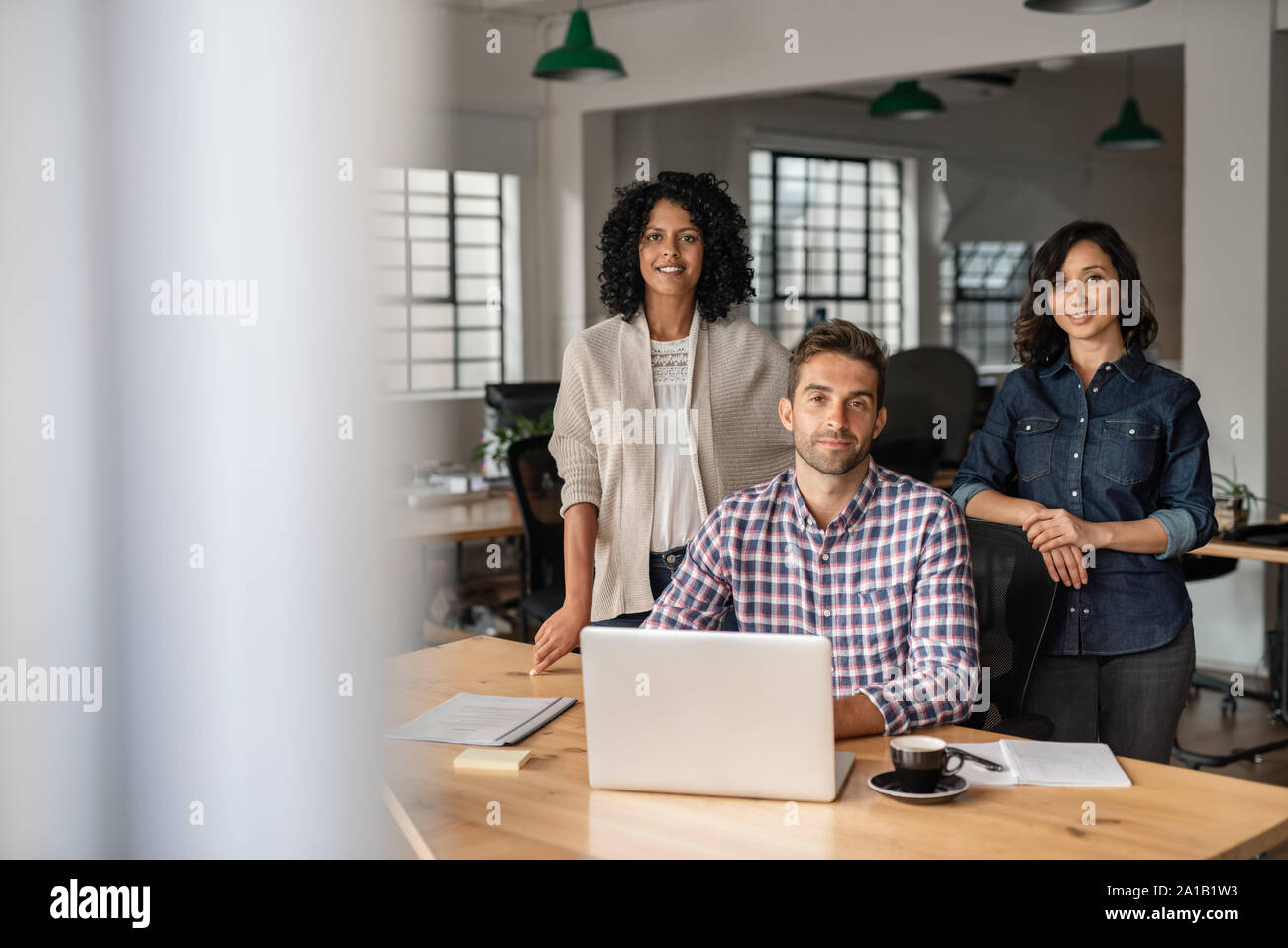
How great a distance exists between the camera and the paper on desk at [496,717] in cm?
180

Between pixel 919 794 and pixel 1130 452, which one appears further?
pixel 1130 452

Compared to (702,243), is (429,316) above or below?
below

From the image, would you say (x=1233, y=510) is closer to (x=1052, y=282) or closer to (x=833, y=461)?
(x=1052, y=282)

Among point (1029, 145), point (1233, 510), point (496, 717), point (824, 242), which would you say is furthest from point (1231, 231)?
point (1029, 145)

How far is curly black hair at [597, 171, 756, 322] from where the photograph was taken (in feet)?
9.05

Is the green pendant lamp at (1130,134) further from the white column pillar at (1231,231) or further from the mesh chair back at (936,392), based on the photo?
the mesh chair back at (936,392)

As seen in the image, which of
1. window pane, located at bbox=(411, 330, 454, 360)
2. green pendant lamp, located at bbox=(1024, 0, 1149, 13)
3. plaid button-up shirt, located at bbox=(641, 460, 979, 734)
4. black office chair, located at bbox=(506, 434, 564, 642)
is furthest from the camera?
black office chair, located at bbox=(506, 434, 564, 642)

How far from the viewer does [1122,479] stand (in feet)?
7.57

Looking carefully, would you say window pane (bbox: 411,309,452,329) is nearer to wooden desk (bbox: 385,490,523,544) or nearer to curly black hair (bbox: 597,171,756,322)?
wooden desk (bbox: 385,490,523,544)

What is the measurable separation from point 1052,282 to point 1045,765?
103cm

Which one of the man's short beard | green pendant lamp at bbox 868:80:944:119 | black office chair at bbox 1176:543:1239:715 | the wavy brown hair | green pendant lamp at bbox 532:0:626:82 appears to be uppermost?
green pendant lamp at bbox 868:80:944:119

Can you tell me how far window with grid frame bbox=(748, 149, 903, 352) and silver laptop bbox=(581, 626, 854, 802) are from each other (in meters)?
8.02

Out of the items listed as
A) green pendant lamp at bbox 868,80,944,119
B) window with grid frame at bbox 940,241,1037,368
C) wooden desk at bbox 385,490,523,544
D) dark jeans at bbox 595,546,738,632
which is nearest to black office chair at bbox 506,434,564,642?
wooden desk at bbox 385,490,523,544

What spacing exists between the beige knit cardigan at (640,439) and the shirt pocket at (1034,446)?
526 mm
